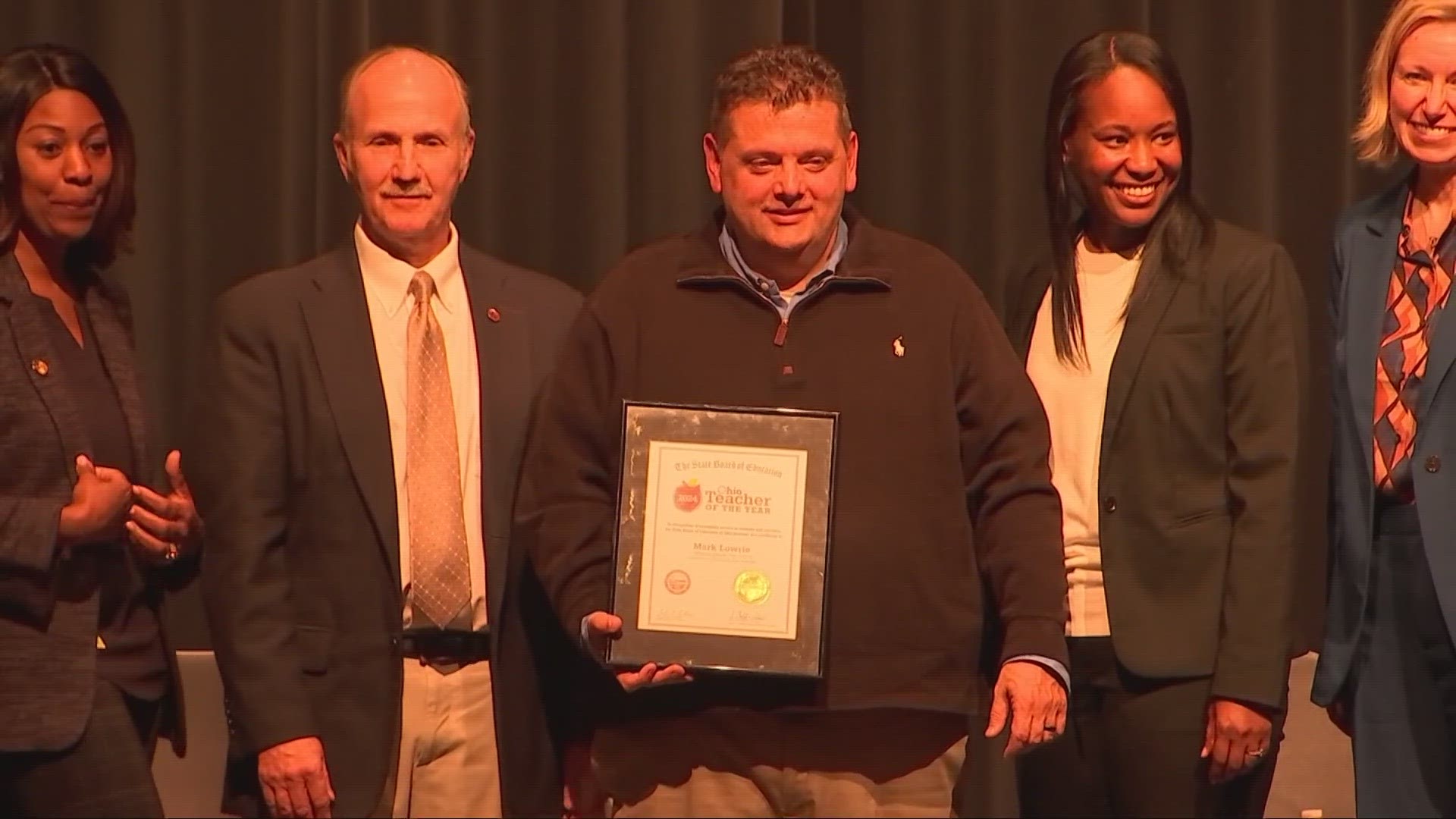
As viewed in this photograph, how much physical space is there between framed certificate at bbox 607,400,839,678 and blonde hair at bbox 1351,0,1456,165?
118 cm

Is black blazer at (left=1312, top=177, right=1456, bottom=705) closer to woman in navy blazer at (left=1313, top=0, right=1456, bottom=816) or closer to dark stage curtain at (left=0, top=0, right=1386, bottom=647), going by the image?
woman in navy blazer at (left=1313, top=0, right=1456, bottom=816)

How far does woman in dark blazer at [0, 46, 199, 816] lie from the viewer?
310cm

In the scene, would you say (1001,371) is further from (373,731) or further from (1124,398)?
(373,731)

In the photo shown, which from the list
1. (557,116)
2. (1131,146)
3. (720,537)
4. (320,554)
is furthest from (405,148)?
(1131,146)

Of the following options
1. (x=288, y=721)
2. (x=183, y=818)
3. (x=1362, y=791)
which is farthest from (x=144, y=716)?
(x=1362, y=791)

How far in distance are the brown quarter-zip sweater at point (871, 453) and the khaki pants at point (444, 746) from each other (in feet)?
1.23

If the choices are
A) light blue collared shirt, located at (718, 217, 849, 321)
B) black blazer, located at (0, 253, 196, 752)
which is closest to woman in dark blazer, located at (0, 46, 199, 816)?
black blazer, located at (0, 253, 196, 752)

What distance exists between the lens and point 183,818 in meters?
4.28

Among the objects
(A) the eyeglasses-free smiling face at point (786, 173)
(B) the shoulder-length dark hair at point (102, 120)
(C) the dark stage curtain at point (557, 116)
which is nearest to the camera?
(A) the eyeglasses-free smiling face at point (786, 173)

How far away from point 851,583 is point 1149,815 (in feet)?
2.39

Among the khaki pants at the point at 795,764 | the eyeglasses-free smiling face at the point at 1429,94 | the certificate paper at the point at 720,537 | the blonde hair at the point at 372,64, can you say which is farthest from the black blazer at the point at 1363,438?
the blonde hair at the point at 372,64

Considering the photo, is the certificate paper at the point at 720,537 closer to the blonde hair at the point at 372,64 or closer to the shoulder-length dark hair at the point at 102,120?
the blonde hair at the point at 372,64

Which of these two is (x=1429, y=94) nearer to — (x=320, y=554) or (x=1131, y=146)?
(x=1131, y=146)

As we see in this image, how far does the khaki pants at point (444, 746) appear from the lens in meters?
3.16
